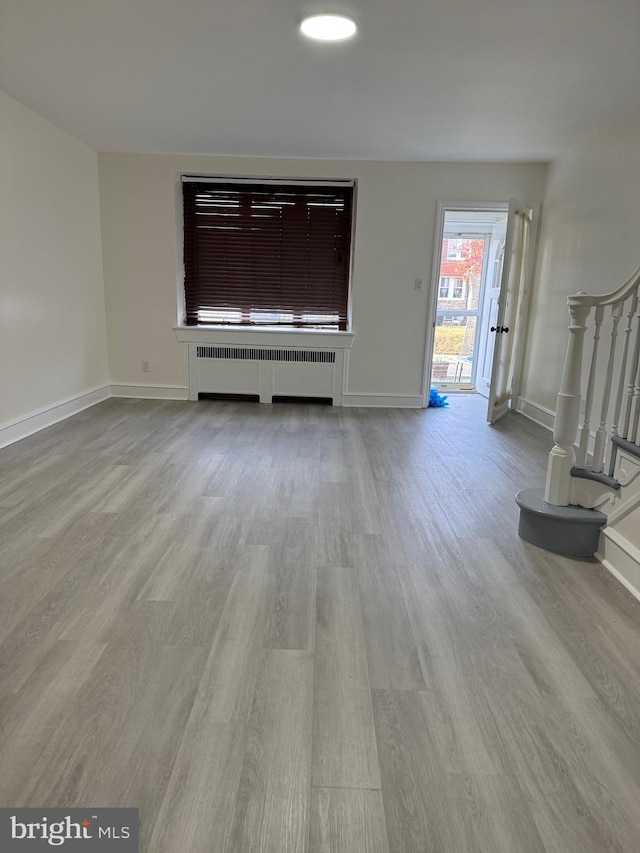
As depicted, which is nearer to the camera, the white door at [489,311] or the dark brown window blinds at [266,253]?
the dark brown window blinds at [266,253]

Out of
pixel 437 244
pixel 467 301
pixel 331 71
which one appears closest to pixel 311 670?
pixel 331 71

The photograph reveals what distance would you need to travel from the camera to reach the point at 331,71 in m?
3.26

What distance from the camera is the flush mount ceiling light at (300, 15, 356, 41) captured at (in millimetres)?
2623

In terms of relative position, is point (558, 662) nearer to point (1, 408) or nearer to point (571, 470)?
point (571, 470)

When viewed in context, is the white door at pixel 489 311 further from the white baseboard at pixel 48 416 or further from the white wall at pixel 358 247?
the white baseboard at pixel 48 416

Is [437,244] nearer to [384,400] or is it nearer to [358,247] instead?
[358,247]

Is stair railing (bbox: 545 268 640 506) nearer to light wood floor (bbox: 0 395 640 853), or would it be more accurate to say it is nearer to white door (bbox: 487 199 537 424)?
light wood floor (bbox: 0 395 640 853)

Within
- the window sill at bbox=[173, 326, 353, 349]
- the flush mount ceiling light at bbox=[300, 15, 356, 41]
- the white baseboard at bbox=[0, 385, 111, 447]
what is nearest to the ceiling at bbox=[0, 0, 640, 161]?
the flush mount ceiling light at bbox=[300, 15, 356, 41]

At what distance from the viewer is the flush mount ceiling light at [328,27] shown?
2623 millimetres

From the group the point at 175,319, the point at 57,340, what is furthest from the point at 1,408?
the point at 175,319

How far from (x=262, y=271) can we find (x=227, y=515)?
3.58 m

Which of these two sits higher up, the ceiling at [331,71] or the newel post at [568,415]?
the ceiling at [331,71]

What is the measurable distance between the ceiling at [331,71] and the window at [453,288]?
2911mm

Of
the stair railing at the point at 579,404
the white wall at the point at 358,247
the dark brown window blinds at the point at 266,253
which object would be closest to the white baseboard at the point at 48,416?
the white wall at the point at 358,247
